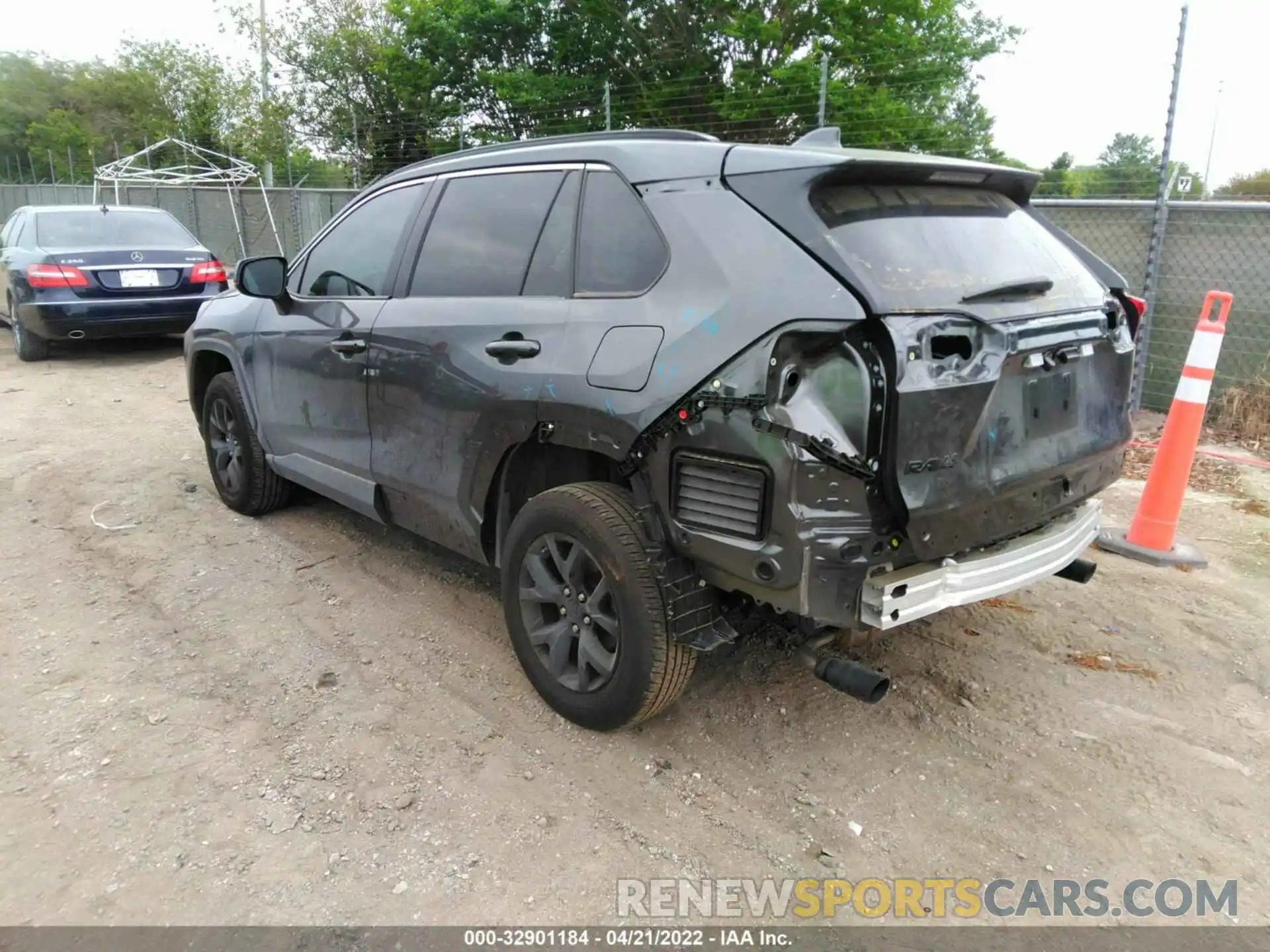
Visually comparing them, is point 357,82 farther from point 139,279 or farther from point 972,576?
point 972,576

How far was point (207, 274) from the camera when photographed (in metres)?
9.68

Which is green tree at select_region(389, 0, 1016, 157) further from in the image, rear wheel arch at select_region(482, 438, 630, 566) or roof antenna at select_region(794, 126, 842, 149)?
rear wheel arch at select_region(482, 438, 630, 566)

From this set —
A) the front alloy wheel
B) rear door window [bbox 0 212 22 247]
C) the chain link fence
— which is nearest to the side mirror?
the front alloy wheel

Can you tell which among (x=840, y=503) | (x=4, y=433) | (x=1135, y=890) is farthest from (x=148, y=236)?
(x=1135, y=890)

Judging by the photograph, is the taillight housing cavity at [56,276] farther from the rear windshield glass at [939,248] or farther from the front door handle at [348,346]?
the rear windshield glass at [939,248]

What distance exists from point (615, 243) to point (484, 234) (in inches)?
29.2

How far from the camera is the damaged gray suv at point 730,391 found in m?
Result: 2.34

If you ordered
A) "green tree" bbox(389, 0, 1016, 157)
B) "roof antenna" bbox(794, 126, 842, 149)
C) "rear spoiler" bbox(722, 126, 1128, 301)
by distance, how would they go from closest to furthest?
"rear spoiler" bbox(722, 126, 1128, 301) → "roof antenna" bbox(794, 126, 842, 149) → "green tree" bbox(389, 0, 1016, 157)

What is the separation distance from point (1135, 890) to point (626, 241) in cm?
236

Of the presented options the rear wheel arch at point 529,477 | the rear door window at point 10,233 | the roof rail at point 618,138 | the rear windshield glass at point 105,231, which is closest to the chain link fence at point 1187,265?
the roof rail at point 618,138

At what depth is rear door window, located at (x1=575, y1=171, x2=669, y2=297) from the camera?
275 centimetres

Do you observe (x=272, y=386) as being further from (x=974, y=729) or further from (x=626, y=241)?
(x=974, y=729)

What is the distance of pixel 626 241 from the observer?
284cm

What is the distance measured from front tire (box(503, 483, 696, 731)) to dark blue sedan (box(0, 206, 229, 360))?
7980 millimetres
